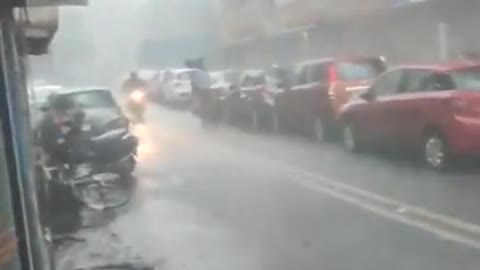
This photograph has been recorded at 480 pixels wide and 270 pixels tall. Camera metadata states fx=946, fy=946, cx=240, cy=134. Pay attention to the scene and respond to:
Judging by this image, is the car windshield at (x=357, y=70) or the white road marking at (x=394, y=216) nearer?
the white road marking at (x=394, y=216)

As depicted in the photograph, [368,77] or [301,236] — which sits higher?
[368,77]

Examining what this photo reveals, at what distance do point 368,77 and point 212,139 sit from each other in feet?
9.27

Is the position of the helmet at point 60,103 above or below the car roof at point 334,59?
below

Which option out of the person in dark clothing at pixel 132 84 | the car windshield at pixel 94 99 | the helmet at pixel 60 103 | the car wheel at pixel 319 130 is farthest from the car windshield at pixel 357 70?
the helmet at pixel 60 103

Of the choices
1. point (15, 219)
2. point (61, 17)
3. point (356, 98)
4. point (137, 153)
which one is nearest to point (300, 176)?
point (356, 98)

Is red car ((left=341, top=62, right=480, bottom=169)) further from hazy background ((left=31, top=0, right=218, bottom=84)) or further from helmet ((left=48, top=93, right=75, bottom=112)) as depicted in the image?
helmet ((left=48, top=93, right=75, bottom=112))

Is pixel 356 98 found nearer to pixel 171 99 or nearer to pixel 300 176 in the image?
pixel 300 176

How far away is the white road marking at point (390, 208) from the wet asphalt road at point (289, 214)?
1 cm

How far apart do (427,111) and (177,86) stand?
3824 millimetres

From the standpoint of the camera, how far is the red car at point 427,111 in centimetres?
782

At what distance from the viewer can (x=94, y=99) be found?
398 inches

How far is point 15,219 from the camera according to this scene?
4.05m

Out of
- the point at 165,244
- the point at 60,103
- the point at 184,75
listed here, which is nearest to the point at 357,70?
the point at 184,75

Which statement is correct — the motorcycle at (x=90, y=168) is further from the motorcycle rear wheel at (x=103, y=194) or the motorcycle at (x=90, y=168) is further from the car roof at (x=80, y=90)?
the car roof at (x=80, y=90)
